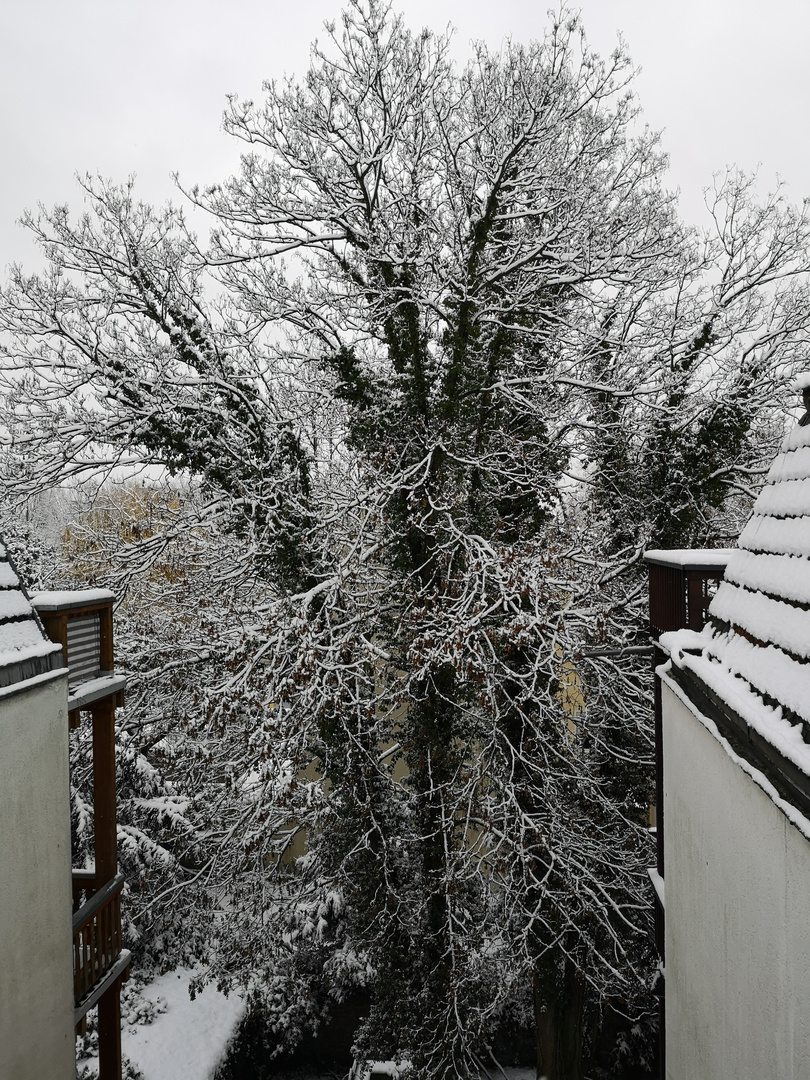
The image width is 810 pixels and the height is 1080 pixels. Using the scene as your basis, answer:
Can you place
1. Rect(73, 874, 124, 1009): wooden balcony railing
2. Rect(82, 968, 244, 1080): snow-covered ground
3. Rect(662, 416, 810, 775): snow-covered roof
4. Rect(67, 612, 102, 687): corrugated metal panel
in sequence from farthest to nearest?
Rect(82, 968, 244, 1080): snow-covered ground, Rect(67, 612, 102, 687): corrugated metal panel, Rect(73, 874, 124, 1009): wooden balcony railing, Rect(662, 416, 810, 775): snow-covered roof

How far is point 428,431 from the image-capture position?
898 cm

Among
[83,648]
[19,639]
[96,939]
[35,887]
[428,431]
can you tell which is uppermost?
[428,431]

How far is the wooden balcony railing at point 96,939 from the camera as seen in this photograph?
215 inches

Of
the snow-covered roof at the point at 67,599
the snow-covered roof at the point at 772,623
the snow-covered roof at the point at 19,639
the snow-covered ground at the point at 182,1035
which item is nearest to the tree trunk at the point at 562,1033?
the snow-covered ground at the point at 182,1035

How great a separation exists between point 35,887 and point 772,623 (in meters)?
4.30

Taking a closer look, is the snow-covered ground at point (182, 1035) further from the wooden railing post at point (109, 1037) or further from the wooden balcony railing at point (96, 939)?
the wooden balcony railing at point (96, 939)

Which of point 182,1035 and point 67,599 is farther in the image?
point 182,1035

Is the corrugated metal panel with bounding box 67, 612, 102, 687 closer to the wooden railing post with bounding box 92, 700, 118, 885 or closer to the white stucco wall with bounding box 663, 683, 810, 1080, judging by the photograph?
the wooden railing post with bounding box 92, 700, 118, 885

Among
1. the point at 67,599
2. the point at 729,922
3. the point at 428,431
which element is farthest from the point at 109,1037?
the point at 428,431

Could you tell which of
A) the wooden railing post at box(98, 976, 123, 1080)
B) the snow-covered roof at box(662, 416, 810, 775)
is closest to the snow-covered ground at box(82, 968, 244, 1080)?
the wooden railing post at box(98, 976, 123, 1080)

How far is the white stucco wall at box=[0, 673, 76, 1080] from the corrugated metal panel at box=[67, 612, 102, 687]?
0.79 m

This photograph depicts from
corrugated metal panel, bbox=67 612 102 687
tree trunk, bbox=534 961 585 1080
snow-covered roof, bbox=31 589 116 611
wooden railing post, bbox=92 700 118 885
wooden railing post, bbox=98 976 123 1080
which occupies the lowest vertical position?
tree trunk, bbox=534 961 585 1080

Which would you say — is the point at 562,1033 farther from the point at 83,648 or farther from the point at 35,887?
the point at 83,648

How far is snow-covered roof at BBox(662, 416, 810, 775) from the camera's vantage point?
2.27 metres
